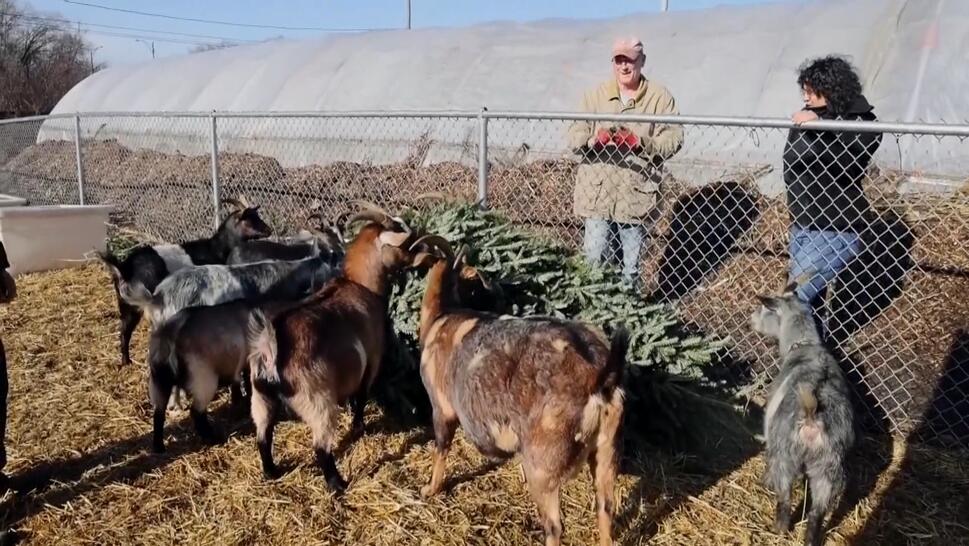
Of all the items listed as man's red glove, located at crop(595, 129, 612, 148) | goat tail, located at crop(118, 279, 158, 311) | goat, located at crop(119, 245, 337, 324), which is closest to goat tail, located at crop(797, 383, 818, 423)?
man's red glove, located at crop(595, 129, 612, 148)

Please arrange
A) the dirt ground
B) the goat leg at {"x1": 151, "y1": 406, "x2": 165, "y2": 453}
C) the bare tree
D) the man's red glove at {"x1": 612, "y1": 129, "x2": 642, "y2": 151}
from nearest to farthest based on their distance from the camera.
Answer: the dirt ground → the goat leg at {"x1": 151, "y1": 406, "x2": 165, "y2": 453} → the man's red glove at {"x1": 612, "y1": 129, "x2": 642, "y2": 151} → the bare tree

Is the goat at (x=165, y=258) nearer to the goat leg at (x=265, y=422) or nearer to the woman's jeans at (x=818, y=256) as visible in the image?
the goat leg at (x=265, y=422)

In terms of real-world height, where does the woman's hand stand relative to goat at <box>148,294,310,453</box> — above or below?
above

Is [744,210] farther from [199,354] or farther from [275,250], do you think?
[199,354]

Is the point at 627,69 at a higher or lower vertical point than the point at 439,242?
higher

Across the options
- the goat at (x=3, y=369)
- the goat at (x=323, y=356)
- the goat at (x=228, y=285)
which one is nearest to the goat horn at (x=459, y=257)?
the goat at (x=323, y=356)

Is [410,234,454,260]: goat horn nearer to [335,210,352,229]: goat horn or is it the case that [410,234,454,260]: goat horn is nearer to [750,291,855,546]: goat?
[335,210,352,229]: goat horn

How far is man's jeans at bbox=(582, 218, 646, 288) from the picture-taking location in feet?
15.6

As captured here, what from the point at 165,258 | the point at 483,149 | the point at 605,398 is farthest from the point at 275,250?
the point at 605,398

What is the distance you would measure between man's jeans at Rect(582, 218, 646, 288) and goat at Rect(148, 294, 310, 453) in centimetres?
210

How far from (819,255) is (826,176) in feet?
1.65

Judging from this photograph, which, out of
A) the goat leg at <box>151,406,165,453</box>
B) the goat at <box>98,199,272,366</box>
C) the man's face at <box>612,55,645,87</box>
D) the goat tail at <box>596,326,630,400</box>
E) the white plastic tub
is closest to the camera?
the goat tail at <box>596,326,630,400</box>

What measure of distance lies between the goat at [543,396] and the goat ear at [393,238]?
0.83m

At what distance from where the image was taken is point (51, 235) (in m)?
8.13
